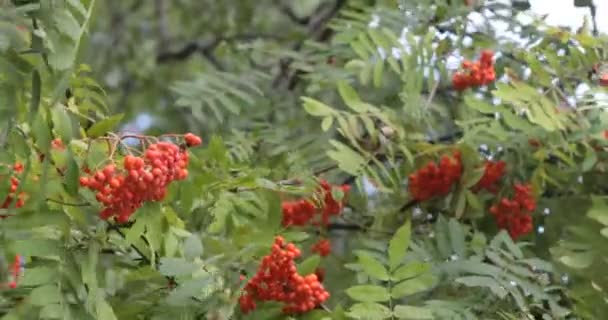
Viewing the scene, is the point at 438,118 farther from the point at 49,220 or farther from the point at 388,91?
the point at 49,220

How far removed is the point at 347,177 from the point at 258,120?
12.9 inches

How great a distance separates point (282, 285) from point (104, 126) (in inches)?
10.5

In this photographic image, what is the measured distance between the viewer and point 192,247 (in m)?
1.16

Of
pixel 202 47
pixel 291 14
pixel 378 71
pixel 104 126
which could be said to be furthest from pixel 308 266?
pixel 202 47

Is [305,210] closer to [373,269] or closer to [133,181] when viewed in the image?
[373,269]

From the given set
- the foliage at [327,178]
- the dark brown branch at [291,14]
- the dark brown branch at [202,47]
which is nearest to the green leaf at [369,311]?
the foliage at [327,178]

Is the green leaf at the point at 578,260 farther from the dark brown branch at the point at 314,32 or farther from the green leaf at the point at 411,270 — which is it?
the dark brown branch at the point at 314,32

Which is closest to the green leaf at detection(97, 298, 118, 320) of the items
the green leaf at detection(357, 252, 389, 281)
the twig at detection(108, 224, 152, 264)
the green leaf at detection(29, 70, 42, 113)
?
the twig at detection(108, 224, 152, 264)

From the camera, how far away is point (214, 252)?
4.04 feet

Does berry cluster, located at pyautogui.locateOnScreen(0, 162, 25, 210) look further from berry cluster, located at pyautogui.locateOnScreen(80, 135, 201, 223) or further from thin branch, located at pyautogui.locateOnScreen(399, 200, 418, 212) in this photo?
thin branch, located at pyautogui.locateOnScreen(399, 200, 418, 212)

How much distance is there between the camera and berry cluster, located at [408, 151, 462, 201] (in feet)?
5.45

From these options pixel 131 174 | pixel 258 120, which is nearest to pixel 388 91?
pixel 258 120

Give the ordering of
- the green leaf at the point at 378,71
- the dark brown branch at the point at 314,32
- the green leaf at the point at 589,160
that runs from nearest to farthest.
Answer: the green leaf at the point at 589,160
the green leaf at the point at 378,71
the dark brown branch at the point at 314,32

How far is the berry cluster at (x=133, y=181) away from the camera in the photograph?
3.41 ft
